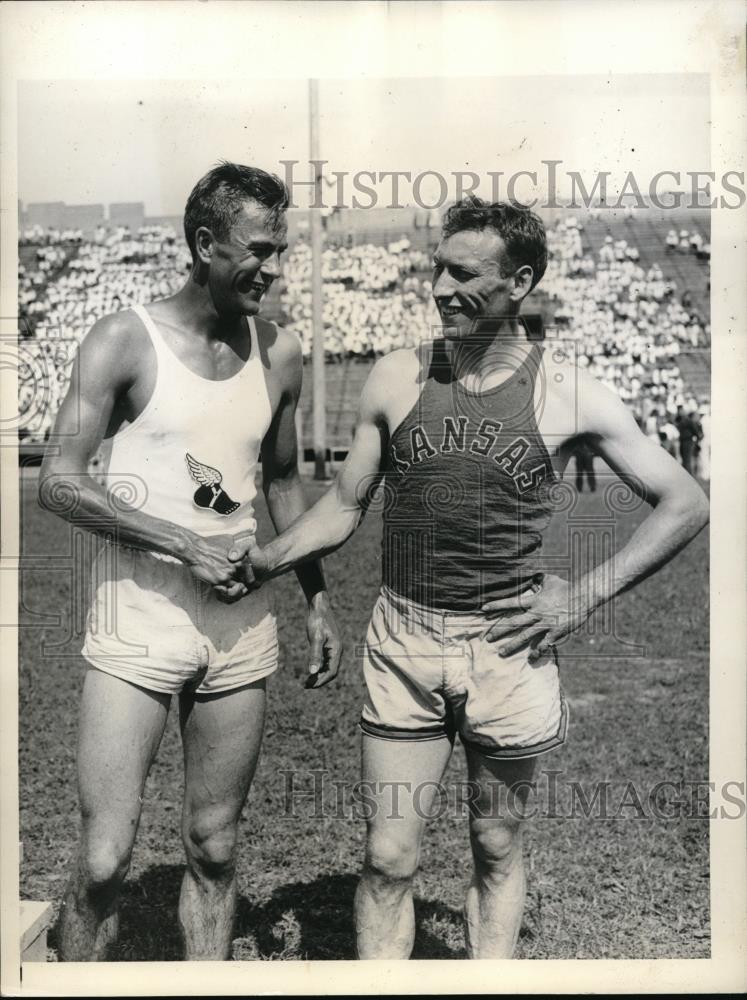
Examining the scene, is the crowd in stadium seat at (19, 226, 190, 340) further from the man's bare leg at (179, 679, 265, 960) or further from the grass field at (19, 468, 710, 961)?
the man's bare leg at (179, 679, 265, 960)

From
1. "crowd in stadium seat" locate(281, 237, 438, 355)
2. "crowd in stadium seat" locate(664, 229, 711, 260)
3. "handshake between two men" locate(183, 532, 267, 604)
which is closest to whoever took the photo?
"handshake between two men" locate(183, 532, 267, 604)

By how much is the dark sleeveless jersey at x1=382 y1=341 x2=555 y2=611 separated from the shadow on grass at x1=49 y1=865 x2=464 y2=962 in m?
1.25

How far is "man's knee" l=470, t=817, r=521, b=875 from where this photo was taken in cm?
327

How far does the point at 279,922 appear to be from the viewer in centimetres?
409

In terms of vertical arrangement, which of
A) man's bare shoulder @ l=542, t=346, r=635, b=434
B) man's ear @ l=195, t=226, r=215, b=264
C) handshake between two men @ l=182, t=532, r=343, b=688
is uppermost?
man's ear @ l=195, t=226, r=215, b=264

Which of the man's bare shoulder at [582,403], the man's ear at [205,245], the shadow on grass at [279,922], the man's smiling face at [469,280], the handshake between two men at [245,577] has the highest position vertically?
the man's ear at [205,245]

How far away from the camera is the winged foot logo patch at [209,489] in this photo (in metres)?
3.36

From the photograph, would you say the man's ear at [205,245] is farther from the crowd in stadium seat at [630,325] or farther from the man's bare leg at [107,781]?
the crowd in stadium seat at [630,325]

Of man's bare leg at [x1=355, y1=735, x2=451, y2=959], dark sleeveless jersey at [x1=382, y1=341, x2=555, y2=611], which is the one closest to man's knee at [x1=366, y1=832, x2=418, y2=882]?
man's bare leg at [x1=355, y1=735, x2=451, y2=959]

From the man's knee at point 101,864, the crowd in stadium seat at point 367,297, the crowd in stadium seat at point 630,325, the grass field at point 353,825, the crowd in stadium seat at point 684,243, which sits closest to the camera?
the man's knee at point 101,864

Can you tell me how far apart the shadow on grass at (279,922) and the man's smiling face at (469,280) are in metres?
1.90

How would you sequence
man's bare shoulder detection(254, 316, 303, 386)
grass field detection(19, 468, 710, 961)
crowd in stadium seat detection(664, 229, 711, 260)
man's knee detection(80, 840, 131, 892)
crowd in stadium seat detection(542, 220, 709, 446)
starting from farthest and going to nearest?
crowd in stadium seat detection(542, 220, 709, 446), crowd in stadium seat detection(664, 229, 711, 260), grass field detection(19, 468, 710, 961), man's bare shoulder detection(254, 316, 303, 386), man's knee detection(80, 840, 131, 892)

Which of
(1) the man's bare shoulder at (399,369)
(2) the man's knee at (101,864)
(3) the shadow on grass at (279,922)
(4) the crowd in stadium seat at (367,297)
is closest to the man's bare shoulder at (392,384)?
(1) the man's bare shoulder at (399,369)

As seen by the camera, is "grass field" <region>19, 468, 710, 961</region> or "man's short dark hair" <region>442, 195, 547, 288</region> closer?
"man's short dark hair" <region>442, 195, 547, 288</region>
